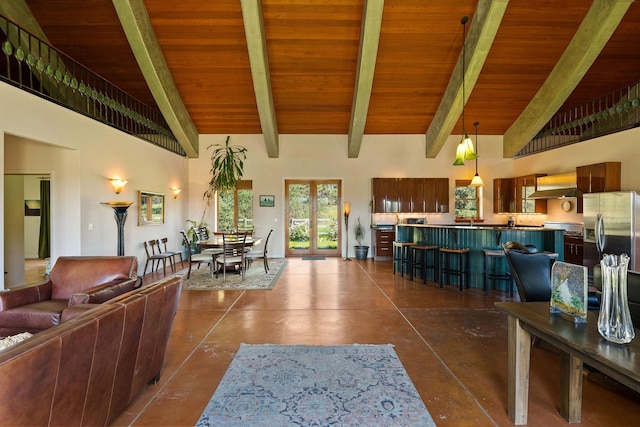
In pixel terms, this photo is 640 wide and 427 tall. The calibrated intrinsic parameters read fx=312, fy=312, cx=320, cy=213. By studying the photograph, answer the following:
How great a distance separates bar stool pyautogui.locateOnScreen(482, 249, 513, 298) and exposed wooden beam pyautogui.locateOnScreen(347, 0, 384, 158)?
3.90 metres

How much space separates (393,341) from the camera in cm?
319

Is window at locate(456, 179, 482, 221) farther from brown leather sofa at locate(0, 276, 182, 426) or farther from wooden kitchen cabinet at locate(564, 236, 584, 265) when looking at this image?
brown leather sofa at locate(0, 276, 182, 426)

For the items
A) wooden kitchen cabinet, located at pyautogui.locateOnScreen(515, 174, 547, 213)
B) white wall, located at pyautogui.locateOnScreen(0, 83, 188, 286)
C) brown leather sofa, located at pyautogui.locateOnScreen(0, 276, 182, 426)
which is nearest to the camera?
brown leather sofa, located at pyautogui.locateOnScreen(0, 276, 182, 426)

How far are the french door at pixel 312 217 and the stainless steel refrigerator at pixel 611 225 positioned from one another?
558 centimetres

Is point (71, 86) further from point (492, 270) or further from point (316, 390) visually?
point (492, 270)

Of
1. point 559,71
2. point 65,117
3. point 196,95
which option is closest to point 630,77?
point 559,71

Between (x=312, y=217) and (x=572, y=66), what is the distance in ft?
21.9

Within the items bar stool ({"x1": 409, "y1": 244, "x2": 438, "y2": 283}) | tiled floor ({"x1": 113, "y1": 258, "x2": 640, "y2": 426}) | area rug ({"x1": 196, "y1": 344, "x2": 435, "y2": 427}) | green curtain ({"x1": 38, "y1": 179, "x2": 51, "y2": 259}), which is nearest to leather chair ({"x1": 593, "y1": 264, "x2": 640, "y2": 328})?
tiled floor ({"x1": 113, "y1": 258, "x2": 640, "y2": 426})

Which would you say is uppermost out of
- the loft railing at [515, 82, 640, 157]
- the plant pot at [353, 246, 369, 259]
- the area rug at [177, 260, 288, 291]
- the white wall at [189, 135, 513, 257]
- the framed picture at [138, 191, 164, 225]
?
the loft railing at [515, 82, 640, 157]

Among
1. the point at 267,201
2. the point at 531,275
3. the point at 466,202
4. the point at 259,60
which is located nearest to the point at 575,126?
the point at 466,202

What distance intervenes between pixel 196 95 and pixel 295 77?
2.45m

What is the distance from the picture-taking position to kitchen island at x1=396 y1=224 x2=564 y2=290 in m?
5.12

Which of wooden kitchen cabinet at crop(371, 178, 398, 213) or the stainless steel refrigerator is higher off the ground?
wooden kitchen cabinet at crop(371, 178, 398, 213)


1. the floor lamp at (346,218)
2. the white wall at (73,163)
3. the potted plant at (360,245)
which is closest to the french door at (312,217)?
the floor lamp at (346,218)
